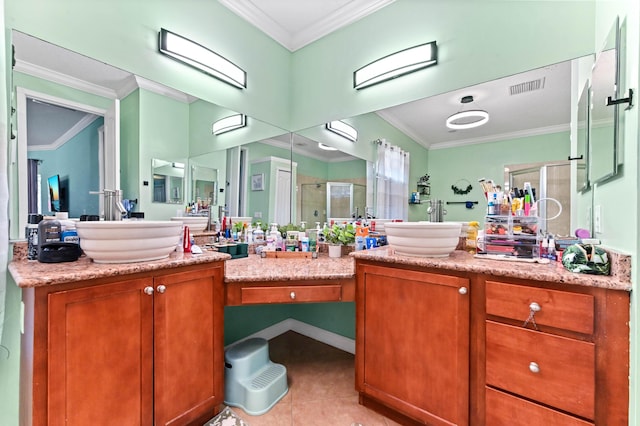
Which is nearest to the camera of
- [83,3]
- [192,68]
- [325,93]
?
[83,3]

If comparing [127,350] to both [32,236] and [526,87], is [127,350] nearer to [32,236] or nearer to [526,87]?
[32,236]

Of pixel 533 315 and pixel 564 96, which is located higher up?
pixel 564 96

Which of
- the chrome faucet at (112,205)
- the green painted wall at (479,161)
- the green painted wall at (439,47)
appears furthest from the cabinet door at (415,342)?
the chrome faucet at (112,205)

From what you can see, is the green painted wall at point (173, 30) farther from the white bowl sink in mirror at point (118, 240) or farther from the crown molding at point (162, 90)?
the white bowl sink in mirror at point (118, 240)

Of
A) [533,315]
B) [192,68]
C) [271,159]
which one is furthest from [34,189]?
[533,315]

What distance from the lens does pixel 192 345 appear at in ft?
4.35

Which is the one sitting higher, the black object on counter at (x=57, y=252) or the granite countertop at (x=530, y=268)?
the black object on counter at (x=57, y=252)

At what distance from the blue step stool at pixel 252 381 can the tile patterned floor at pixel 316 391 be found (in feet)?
0.14

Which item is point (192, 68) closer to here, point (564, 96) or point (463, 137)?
point (463, 137)

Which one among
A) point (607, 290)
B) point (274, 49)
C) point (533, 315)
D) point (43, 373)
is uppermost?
point (274, 49)

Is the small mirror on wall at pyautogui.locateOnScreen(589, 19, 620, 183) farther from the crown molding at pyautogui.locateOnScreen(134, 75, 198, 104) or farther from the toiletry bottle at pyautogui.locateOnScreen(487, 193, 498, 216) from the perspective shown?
the crown molding at pyautogui.locateOnScreen(134, 75, 198, 104)

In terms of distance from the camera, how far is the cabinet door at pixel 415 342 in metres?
1.24

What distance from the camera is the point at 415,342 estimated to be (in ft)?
4.44

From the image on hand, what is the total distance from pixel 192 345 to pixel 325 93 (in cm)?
215
